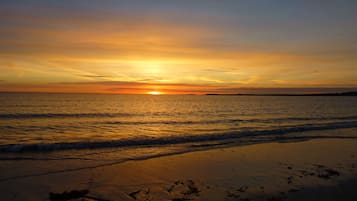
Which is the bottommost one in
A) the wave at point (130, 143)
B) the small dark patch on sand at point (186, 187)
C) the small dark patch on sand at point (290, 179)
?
the wave at point (130, 143)

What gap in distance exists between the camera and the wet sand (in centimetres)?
740

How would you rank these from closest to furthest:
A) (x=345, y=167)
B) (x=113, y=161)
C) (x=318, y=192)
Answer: (x=318, y=192) → (x=345, y=167) → (x=113, y=161)

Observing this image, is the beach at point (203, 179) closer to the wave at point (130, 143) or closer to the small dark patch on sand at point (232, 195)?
the small dark patch on sand at point (232, 195)

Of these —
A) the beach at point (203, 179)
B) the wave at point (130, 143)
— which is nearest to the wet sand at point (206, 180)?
the beach at point (203, 179)

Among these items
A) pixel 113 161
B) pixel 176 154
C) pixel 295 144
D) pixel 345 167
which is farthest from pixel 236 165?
pixel 295 144

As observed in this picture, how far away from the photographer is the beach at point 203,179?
24.4ft

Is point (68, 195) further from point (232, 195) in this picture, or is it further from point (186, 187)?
point (232, 195)

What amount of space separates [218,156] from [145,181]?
489 cm

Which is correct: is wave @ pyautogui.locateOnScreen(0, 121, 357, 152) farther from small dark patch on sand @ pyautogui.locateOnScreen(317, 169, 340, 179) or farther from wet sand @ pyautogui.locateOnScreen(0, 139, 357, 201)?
small dark patch on sand @ pyautogui.locateOnScreen(317, 169, 340, 179)

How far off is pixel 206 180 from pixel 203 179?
140 mm

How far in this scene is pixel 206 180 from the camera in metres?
8.77

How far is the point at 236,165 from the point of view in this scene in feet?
35.5

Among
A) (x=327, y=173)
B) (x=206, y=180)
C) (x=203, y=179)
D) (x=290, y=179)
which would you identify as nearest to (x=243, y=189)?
(x=206, y=180)

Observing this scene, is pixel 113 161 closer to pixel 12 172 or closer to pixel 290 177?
pixel 12 172
